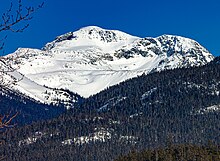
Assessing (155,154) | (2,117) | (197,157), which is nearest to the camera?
(2,117)

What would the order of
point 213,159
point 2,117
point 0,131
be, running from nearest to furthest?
point 2,117
point 0,131
point 213,159

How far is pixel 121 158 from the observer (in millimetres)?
169625

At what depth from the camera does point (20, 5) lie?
8828 mm

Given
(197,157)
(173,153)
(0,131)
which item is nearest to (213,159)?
(197,157)

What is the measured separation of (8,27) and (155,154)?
15502cm

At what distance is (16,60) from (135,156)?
528ft

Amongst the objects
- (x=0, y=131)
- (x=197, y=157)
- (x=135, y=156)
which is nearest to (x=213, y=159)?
(x=197, y=157)

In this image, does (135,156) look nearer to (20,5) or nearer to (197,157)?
(197,157)

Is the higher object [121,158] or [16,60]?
[121,158]

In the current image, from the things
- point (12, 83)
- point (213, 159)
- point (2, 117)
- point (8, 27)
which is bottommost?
point (2, 117)

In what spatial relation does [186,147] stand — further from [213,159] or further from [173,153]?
[213,159]

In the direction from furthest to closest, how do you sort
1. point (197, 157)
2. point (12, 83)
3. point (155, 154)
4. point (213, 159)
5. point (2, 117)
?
point (155, 154) < point (197, 157) < point (213, 159) < point (12, 83) < point (2, 117)

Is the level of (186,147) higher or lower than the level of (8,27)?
higher

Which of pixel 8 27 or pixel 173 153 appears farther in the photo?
pixel 173 153
